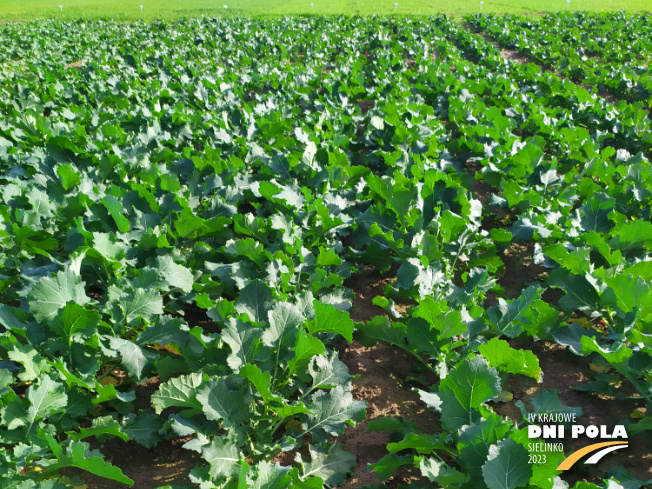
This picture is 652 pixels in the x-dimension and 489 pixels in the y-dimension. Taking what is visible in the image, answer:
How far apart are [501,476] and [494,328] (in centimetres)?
138

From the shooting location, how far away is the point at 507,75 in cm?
1153

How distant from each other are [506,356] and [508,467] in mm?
768

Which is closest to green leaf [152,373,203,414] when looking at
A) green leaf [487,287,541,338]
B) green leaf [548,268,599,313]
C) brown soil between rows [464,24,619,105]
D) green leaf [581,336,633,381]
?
green leaf [487,287,541,338]

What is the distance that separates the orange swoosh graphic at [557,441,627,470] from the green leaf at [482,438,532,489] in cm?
76

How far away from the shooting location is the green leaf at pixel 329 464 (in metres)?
2.33

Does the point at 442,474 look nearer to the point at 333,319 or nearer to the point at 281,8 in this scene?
the point at 333,319

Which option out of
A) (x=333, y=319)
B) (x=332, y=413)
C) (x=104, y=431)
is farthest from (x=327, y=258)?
(x=104, y=431)

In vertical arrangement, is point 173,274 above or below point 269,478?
above

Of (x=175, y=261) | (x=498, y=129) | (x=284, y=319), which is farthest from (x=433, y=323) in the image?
(x=498, y=129)

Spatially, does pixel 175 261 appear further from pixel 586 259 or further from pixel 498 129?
pixel 498 129

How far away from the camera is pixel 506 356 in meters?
2.54

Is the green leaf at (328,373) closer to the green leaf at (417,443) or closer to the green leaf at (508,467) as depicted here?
the green leaf at (417,443)

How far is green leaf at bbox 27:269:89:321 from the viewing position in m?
2.58

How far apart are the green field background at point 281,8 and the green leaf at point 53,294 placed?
25971mm
